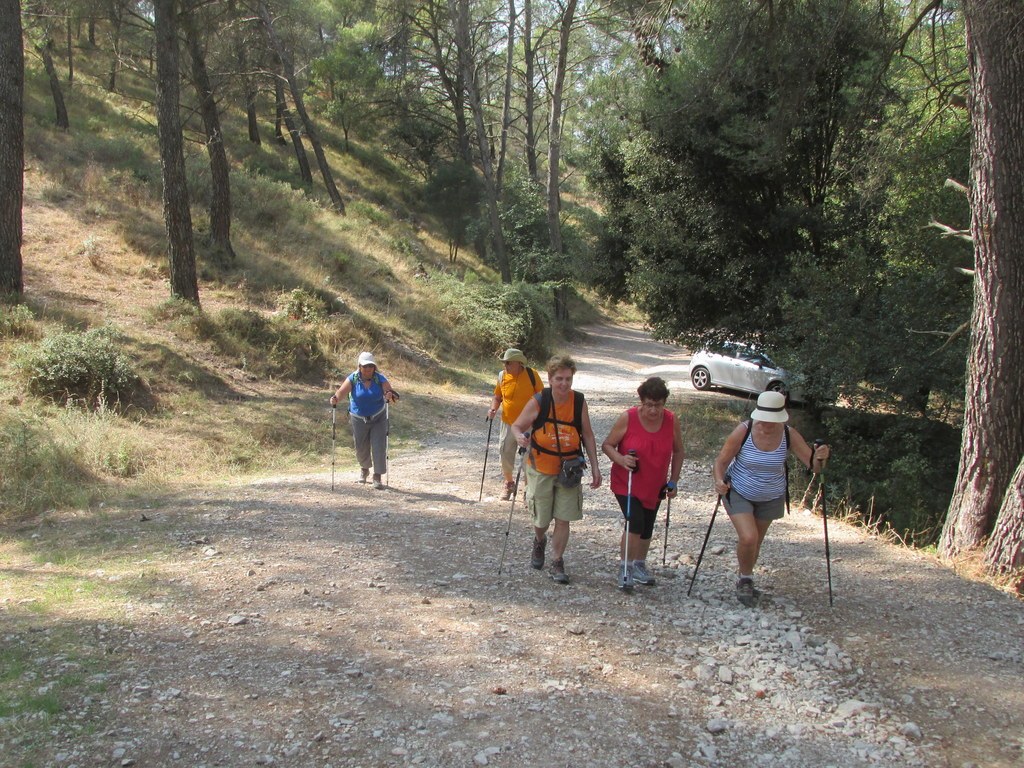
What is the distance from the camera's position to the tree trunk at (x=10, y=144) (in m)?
13.0

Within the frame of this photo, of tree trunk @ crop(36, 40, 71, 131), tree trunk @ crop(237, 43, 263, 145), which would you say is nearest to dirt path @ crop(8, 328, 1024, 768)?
tree trunk @ crop(237, 43, 263, 145)

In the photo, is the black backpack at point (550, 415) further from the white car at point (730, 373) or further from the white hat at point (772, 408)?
the white car at point (730, 373)

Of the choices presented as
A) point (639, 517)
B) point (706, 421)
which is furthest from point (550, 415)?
point (706, 421)

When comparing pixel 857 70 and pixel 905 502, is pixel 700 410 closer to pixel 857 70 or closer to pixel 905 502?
pixel 905 502

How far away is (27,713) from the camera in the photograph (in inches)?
154

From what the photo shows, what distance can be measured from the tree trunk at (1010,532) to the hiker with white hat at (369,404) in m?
5.92

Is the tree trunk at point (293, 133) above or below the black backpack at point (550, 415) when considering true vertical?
above

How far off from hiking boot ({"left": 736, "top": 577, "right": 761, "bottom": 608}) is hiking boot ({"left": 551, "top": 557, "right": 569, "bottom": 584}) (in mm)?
1254

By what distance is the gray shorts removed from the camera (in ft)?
18.4

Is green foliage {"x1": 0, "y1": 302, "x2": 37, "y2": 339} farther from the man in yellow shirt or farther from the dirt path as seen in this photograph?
the man in yellow shirt

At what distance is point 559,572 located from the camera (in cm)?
612

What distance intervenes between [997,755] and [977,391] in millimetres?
4608

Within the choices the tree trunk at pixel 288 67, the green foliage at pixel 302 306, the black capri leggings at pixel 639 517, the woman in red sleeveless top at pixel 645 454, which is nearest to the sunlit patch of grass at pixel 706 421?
the black capri leggings at pixel 639 517

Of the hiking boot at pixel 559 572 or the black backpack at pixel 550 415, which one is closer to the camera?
the black backpack at pixel 550 415
